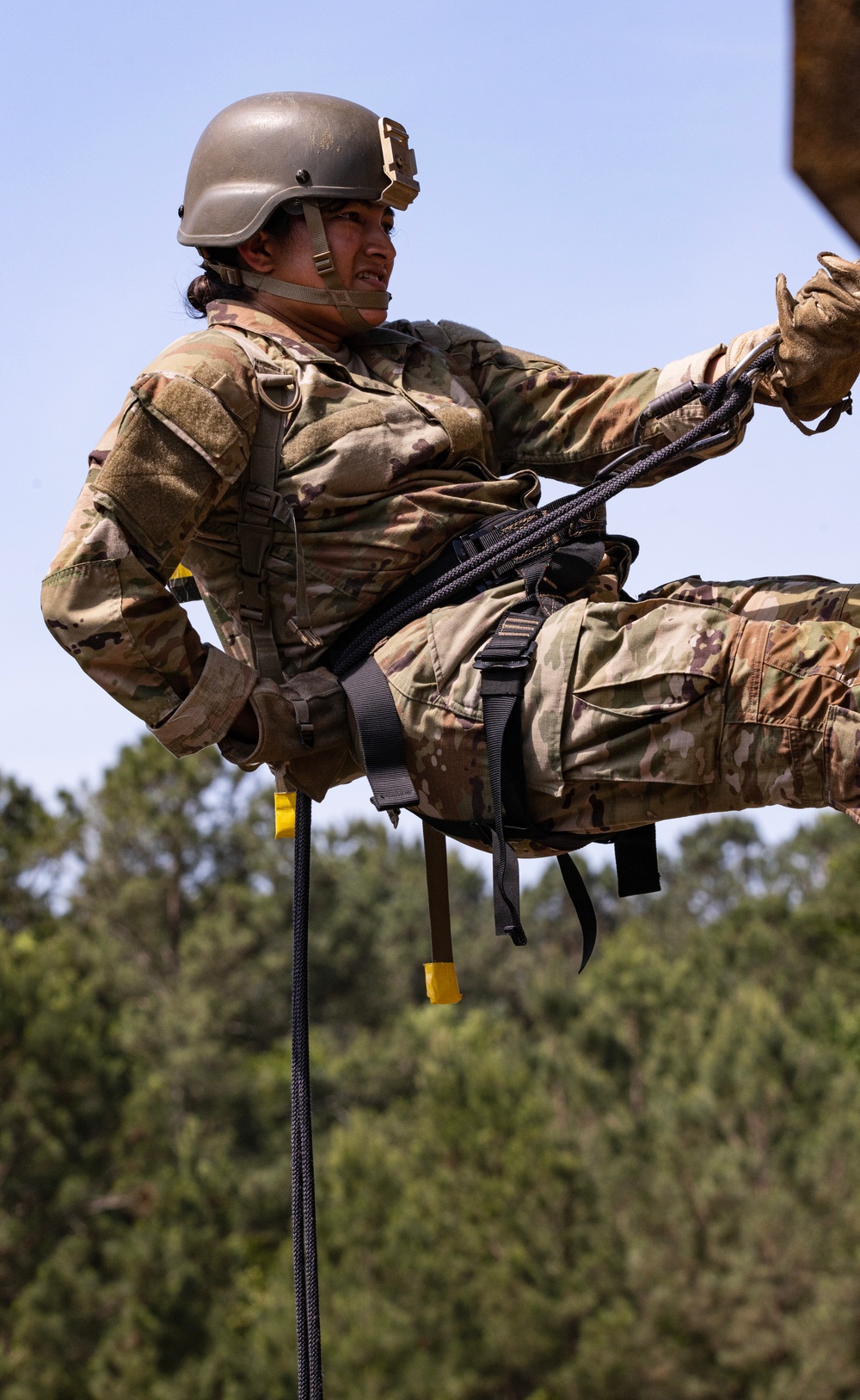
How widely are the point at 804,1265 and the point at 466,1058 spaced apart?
6.43 meters

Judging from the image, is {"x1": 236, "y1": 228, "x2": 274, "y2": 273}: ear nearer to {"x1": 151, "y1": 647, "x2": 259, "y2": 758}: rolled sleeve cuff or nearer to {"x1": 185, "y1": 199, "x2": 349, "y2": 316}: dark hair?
{"x1": 185, "y1": 199, "x2": 349, "y2": 316}: dark hair

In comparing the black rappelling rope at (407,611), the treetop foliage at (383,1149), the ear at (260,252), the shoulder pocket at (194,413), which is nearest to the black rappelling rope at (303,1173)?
the black rappelling rope at (407,611)

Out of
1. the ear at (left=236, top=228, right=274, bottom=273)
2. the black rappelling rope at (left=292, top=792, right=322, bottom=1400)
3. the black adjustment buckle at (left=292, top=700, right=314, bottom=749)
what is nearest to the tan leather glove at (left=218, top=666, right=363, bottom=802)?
the black adjustment buckle at (left=292, top=700, right=314, bottom=749)

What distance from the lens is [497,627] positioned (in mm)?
3242

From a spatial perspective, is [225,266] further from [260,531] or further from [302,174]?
[260,531]

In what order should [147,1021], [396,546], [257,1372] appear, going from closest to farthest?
[396,546]
[257,1372]
[147,1021]

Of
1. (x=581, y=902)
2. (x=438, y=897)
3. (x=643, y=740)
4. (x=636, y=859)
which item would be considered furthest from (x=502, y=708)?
(x=438, y=897)

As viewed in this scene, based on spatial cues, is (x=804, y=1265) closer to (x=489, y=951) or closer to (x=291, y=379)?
(x=489, y=951)

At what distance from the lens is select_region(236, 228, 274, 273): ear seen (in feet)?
12.3

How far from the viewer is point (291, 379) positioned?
3.46 meters

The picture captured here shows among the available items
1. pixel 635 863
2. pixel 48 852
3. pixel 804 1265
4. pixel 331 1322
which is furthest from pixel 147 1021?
pixel 635 863

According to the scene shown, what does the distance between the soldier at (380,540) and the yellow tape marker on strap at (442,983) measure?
494 mm

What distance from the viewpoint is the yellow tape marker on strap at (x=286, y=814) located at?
3.92 metres

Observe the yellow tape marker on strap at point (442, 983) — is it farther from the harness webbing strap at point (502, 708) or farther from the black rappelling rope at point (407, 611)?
the harness webbing strap at point (502, 708)
